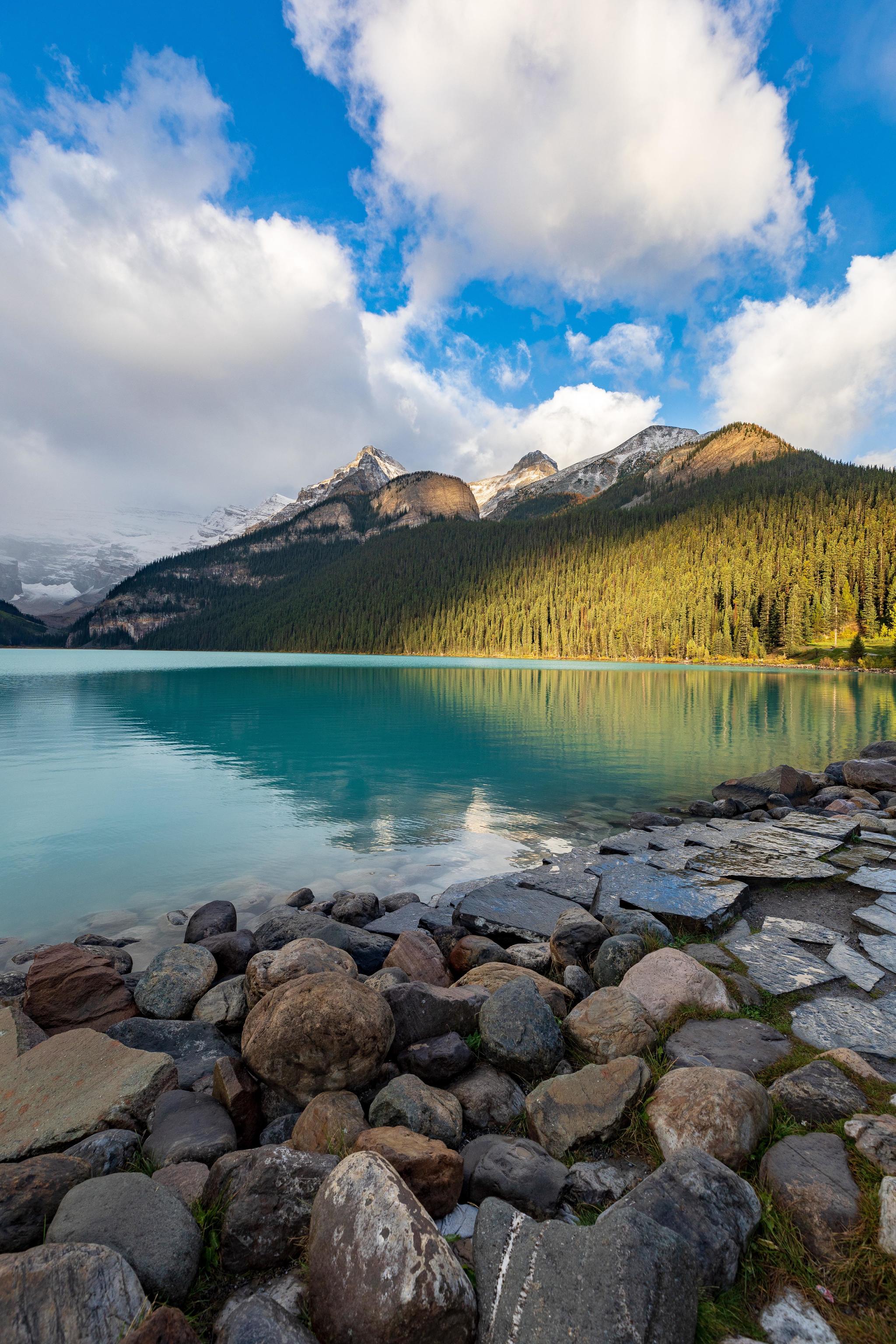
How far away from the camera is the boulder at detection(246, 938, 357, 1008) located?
5.91m

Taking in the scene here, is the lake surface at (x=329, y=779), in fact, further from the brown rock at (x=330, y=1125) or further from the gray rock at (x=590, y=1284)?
the gray rock at (x=590, y=1284)

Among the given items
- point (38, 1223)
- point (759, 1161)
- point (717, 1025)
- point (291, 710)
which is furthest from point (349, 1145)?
point (291, 710)

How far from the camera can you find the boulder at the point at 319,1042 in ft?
15.3

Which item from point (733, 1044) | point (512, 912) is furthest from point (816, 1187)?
point (512, 912)

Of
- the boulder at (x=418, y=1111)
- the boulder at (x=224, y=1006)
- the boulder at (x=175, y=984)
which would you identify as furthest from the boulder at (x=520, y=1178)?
the boulder at (x=175, y=984)

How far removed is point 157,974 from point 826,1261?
6413mm

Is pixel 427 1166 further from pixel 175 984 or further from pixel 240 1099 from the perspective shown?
pixel 175 984

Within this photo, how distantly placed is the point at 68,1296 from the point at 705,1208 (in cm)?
307

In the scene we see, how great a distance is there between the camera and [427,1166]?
140 inches

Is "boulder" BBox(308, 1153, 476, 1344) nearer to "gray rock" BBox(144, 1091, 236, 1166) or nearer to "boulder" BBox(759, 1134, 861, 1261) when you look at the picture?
"gray rock" BBox(144, 1091, 236, 1166)

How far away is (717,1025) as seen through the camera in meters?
5.31

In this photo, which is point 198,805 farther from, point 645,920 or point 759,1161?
point 759,1161

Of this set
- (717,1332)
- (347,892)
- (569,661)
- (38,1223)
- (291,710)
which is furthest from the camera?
(569,661)

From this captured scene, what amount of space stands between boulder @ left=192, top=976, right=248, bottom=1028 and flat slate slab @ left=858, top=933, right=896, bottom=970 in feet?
22.4
